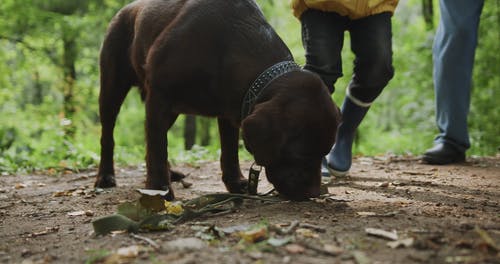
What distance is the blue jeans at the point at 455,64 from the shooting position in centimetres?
482

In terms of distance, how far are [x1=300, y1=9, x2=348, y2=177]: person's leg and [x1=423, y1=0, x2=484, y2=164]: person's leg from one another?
1.56 meters

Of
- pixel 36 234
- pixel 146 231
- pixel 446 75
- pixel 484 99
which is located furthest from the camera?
pixel 484 99

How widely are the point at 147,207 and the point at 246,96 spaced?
2.87 ft

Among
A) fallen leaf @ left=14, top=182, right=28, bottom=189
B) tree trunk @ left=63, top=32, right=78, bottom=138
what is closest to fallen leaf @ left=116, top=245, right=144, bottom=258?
fallen leaf @ left=14, top=182, right=28, bottom=189

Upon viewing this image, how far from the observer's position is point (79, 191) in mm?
4355

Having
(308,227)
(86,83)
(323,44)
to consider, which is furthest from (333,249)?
(86,83)

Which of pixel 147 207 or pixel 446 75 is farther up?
pixel 446 75

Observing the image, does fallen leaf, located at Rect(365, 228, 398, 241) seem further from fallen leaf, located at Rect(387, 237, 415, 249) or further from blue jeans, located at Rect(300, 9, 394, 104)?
blue jeans, located at Rect(300, 9, 394, 104)

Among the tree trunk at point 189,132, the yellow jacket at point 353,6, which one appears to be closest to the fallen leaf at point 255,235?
the yellow jacket at point 353,6

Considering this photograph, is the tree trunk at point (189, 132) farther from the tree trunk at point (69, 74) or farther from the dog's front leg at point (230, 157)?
the dog's front leg at point (230, 157)

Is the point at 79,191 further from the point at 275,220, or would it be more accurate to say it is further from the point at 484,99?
the point at 484,99

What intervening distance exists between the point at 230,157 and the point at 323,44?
1133 millimetres

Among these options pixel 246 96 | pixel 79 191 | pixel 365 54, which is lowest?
pixel 79 191

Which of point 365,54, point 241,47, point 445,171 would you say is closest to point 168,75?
point 241,47
